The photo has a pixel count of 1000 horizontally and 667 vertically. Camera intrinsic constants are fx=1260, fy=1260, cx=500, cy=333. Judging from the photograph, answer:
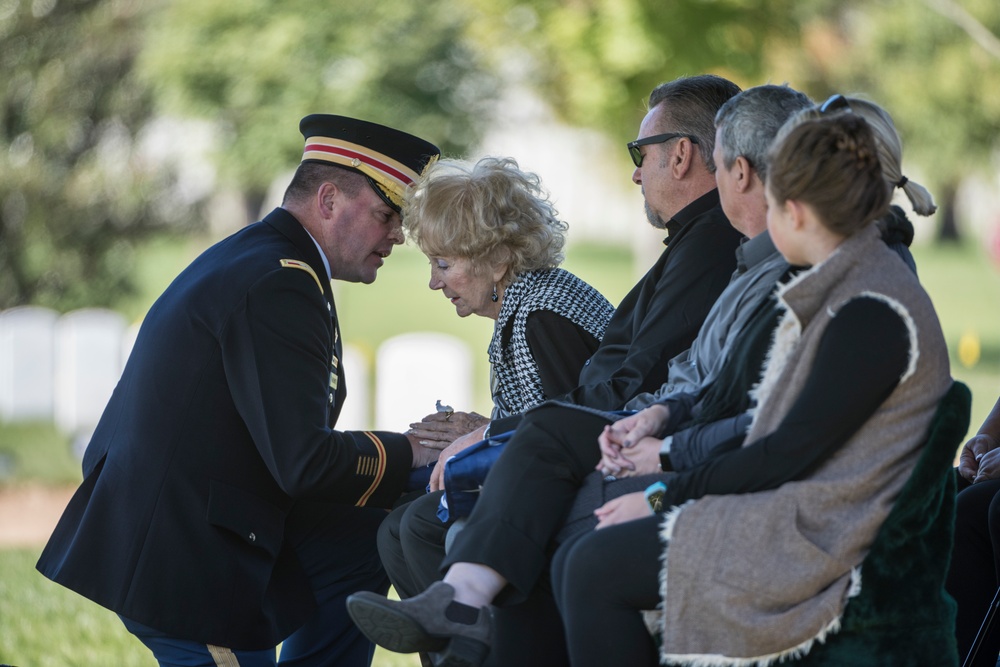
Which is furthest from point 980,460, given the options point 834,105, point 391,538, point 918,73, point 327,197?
point 918,73

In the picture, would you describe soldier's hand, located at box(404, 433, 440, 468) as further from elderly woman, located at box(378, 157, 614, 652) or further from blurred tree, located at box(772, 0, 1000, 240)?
blurred tree, located at box(772, 0, 1000, 240)

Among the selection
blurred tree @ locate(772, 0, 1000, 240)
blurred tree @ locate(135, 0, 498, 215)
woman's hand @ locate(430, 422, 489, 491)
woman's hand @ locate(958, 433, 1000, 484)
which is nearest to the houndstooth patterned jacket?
woman's hand @ locate(430, 422, 489, 491)

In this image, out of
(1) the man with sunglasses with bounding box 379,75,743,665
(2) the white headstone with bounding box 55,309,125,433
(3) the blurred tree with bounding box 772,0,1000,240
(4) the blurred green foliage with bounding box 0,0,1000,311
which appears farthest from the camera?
(3) the blurred tree with bounding box 772,0,1000,240

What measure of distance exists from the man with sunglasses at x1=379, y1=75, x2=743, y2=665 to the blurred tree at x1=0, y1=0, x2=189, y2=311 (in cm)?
1187

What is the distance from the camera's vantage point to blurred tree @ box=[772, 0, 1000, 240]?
2709 centimetres

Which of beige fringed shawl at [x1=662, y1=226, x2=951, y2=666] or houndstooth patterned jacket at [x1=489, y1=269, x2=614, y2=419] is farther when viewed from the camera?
houndstooth patterned jacket at [x1=489, y1=269, x2=614, y2=419]

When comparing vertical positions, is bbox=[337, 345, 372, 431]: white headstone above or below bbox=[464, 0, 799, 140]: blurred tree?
below

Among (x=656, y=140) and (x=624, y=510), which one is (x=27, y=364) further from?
(x=624, y=510)

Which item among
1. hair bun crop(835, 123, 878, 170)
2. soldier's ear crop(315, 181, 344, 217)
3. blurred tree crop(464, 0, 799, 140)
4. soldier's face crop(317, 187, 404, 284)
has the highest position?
blurred tree crop(464, 0, 799, 140)

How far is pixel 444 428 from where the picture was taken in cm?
374

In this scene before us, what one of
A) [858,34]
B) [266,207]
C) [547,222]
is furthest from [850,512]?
[858,34]

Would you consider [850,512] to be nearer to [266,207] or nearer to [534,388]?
[534,388]

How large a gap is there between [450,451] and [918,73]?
27332mm

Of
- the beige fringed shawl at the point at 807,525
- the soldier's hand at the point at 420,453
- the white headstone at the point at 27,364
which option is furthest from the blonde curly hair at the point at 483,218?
the white headstone at the point at 27,364
